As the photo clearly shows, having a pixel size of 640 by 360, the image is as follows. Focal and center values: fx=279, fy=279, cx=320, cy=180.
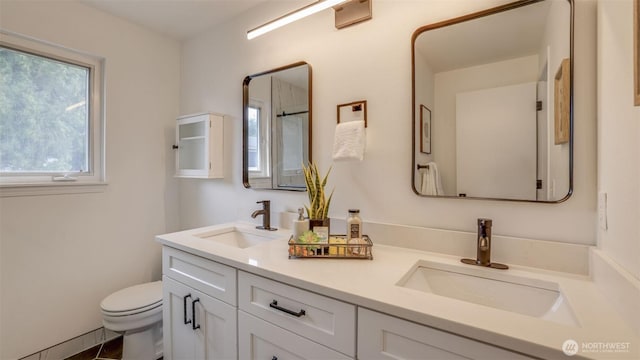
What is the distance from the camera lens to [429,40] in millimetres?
1243

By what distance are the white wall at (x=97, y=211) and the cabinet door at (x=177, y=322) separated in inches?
33.2

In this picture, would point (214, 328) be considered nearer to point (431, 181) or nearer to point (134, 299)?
point (134, 299)

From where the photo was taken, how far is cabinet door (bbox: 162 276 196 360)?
1352 mm

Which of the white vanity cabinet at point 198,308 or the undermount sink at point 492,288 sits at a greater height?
the undermount sink at point 492,288

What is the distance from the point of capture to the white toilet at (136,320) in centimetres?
157

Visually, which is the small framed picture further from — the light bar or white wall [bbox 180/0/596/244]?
the light bar

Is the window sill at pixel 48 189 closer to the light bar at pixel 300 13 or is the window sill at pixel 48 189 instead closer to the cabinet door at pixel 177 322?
the cabinet door at pixel 177 322

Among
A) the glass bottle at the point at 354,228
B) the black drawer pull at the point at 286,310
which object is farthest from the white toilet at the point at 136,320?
the glass bottle at the point at 354,228

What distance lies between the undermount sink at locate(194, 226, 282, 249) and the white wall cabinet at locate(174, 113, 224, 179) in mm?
447

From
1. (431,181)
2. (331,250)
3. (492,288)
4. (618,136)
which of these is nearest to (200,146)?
(331,250)

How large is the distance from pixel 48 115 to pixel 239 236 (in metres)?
1.42

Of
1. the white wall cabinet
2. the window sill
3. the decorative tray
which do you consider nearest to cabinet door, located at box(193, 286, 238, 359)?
the decorative tray

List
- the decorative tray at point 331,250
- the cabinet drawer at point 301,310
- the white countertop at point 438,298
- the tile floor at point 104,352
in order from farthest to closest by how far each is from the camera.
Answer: the tile floor at point 104,352 → the decorative tray at point 331,250 → the cabinet drawer at point 301,310 → the white countertop at point 438,298

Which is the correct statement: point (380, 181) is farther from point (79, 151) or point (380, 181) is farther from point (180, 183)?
point (79, 151)
